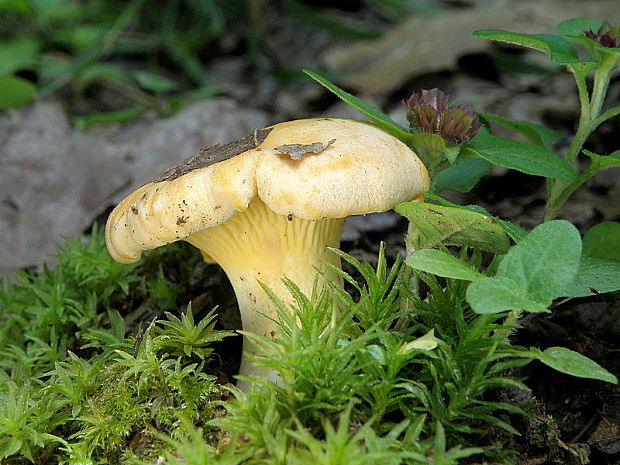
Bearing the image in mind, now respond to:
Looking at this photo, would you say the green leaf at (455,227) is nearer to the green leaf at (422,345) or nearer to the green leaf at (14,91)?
the green leaf at (422,345)

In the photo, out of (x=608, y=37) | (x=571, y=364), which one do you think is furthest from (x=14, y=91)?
(x=571, y=364)

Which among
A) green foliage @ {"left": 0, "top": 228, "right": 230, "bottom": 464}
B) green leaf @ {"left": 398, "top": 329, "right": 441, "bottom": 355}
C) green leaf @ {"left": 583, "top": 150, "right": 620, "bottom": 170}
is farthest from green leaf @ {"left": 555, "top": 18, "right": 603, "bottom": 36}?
green foliage @ {"left": 0, "top": 228, "right": 230, "bottom": 464}

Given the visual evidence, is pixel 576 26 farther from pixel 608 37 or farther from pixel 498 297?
pixel 498 297

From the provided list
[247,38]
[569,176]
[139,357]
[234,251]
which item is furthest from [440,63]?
[139,357]

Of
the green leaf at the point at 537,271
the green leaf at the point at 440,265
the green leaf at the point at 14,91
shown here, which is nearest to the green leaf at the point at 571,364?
the green leaf at the point at 537,271

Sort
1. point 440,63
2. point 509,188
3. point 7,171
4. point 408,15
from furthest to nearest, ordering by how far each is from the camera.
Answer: point 408,15 < point 440,63 < point 7,171 < point 509,188

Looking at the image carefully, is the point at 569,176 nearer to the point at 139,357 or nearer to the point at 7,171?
the point at 139,357
